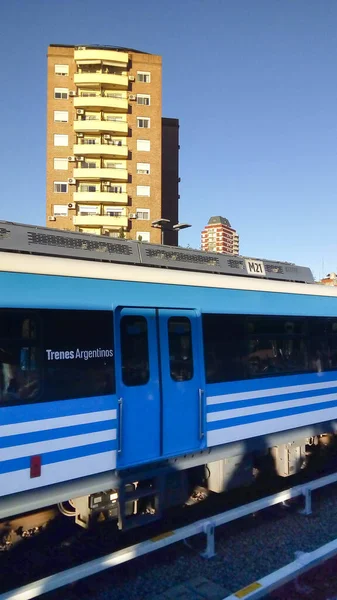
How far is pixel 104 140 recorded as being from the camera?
46.7 m

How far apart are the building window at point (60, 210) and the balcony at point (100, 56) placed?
517 inches

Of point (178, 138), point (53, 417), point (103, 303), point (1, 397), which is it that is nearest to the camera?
point (1, 397)

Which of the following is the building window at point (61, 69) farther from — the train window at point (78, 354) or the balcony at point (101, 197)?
the train window at point (78, 354)

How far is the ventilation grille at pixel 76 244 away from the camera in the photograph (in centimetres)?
567

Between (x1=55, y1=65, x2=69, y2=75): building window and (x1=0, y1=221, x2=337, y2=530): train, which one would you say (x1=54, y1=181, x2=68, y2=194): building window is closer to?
(x1=55, y1=65, x2=69, y2=75): building window

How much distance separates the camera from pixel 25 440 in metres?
4.78

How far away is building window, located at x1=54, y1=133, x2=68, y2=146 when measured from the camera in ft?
150

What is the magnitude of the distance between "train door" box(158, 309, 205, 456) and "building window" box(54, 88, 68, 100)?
45405 mm

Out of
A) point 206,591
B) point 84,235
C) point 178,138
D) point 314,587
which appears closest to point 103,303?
point 84,235

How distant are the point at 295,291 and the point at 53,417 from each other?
4569 mm

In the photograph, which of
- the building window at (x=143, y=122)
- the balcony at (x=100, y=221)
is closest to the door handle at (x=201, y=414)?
the balcony at (x=100, y=221)

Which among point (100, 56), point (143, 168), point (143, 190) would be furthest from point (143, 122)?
point (100, 56)

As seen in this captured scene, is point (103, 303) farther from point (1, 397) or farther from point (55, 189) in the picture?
point (55, 189)

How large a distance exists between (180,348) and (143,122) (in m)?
44.8
